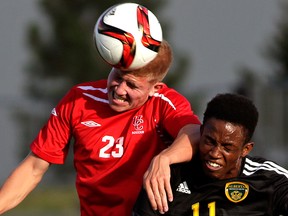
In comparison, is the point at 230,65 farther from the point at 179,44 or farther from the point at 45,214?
the point at 45,214

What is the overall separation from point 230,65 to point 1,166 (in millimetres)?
6859

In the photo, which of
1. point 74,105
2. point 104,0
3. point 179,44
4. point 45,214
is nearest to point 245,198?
point 74,105

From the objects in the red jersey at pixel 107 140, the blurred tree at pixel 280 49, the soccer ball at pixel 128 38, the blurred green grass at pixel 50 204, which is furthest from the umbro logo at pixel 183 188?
the blurred tree at pixel 280 49

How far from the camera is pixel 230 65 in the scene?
2562 cm

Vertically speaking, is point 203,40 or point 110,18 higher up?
point 110,18

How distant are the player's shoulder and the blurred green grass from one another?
9.82m

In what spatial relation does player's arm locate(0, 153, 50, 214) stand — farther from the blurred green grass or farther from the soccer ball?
the blurred green grass

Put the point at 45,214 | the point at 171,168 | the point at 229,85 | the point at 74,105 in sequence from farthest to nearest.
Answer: the point at 229,85
the point at 45,214
the point at 74,105
the point at 171,168

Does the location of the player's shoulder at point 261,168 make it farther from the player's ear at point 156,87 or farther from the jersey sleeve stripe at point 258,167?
the player's ear at point 156,87

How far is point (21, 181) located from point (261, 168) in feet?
5.45

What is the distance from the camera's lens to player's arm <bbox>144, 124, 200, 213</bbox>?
5945mm

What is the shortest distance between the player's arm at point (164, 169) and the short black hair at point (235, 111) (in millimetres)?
194

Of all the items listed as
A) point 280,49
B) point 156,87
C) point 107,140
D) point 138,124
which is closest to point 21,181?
point 107,140

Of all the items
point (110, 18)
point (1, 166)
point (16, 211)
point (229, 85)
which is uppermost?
point (110, 18)
